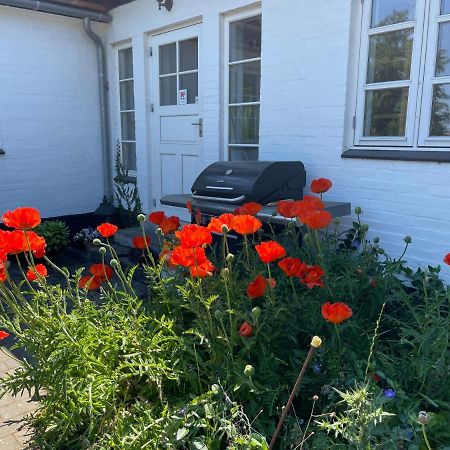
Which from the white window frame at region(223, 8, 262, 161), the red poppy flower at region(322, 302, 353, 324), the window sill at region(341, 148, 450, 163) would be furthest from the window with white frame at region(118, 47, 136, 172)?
the red poppy flower at region(322, 302, 353, 324)

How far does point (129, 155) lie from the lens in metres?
5.86

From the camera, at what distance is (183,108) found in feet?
16.0

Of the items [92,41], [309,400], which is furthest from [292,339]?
[92,41]

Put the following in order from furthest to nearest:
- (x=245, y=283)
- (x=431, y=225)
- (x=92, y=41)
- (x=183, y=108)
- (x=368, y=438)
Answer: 1. (x=92, y=41)
2. (x=183, y=108)
3. (x=431, y=225)
4. (x=245, y=283)
5. (x=368, y=438)

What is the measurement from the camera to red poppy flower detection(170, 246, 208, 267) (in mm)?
1528

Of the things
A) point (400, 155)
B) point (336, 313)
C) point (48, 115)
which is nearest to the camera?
point (336, 313)

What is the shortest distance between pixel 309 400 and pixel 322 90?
2520 millimetres

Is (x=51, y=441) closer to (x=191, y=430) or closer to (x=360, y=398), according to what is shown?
(x=191, y=430)

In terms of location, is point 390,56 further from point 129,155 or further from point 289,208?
point 129,155

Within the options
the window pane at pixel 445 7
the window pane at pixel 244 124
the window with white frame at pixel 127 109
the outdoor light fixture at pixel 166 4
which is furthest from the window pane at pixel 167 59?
the window pane at pixel 445 7

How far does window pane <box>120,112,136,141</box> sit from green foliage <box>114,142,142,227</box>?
0.17 meters

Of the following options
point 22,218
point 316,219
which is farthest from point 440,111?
point 22,218

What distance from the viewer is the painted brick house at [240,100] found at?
3.01m

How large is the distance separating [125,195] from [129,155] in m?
0.57
